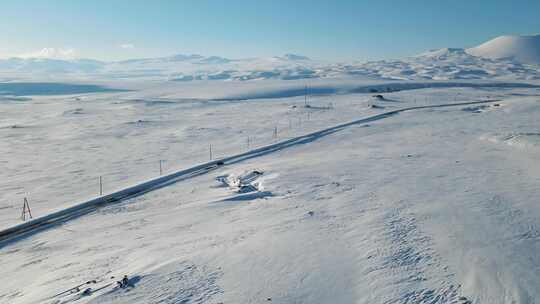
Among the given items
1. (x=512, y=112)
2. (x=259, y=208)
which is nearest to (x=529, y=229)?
(x=259, y=208)

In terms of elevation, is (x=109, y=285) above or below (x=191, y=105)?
below

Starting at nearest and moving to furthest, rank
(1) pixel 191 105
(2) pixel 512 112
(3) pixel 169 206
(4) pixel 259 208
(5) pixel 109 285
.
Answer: (5) pixel 109 285
(4) pixel 259 208
(3) pixel 169 206
(2) pixel 512 112
(1) pixel 191 105

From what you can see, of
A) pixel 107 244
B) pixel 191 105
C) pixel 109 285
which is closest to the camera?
pixel 109 285

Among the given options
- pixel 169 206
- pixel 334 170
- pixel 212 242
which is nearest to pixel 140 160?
pixel 169 206

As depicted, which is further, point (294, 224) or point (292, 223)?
point (292, 223)

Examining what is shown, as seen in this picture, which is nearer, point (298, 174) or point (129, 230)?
point (129, 230)

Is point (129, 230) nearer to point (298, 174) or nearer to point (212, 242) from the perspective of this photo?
point (212, 242)

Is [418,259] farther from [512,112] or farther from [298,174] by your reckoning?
[512,112]
